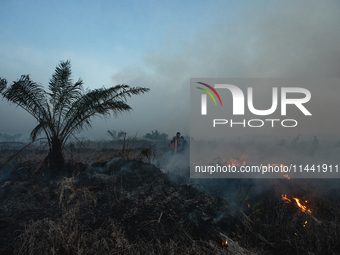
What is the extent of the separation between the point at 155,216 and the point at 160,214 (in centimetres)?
14

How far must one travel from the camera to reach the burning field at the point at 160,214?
271 centimetres

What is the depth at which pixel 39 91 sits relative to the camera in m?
6.12

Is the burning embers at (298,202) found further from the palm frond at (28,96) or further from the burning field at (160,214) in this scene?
the palm frond at (28,96)

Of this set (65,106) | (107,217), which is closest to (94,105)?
(65,106)

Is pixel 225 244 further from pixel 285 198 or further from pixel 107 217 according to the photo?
pixel 285 198

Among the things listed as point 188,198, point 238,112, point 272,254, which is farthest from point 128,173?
point 238,112

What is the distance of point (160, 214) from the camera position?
3936 millimetres

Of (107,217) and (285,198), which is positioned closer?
(107,217)

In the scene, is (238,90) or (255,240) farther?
(238,90)

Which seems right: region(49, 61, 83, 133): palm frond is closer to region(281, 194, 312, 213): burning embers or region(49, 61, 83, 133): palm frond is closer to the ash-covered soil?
the ash-covered soil

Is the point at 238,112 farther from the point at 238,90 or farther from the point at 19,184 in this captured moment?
the point at 19,184

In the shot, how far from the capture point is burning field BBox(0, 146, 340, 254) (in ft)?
8.89

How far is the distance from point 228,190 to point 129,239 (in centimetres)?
364

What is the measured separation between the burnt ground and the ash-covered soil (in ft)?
0.06
